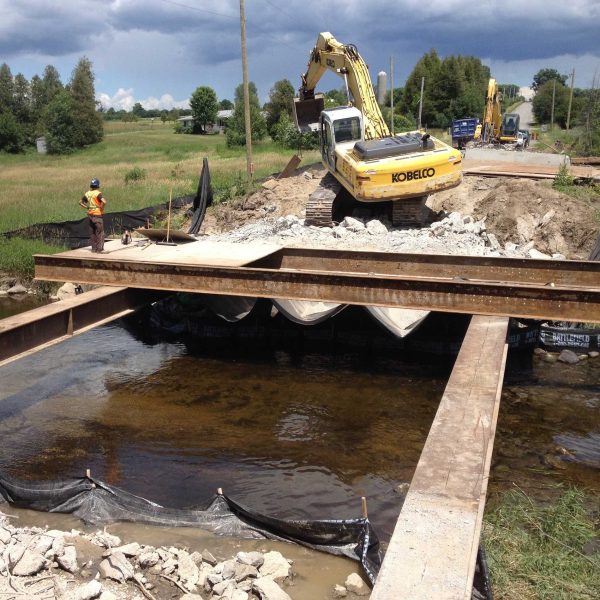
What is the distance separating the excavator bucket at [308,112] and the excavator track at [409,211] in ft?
17.2

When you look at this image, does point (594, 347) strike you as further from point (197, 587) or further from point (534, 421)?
point (197, 587)

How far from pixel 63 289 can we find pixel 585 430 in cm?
1136

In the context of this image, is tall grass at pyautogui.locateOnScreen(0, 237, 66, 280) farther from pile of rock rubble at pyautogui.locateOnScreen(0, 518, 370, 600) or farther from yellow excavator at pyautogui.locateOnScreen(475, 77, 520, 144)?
yellow excavator at pyautogui.locateOnScreen(475, 77, 520, 144)

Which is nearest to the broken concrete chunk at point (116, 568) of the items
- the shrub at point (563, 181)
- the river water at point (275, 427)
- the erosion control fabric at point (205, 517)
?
the river water at point (275, 427)

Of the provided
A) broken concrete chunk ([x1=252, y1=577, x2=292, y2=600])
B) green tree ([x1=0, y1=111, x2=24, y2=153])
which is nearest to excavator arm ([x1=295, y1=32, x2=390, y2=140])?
broken concrete chunk ([x1=252, y1=577, x2=292, y2=600])

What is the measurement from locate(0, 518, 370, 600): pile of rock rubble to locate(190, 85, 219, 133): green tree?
330 feet

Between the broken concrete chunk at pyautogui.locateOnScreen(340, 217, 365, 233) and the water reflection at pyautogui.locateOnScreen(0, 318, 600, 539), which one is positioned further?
the broken concrete chunk at pyautogui.locateOnScreen(340, 217, 365, 233)

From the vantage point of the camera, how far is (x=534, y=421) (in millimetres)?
8672

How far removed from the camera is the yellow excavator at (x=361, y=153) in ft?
47.8

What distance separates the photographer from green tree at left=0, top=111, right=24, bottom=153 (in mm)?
72938

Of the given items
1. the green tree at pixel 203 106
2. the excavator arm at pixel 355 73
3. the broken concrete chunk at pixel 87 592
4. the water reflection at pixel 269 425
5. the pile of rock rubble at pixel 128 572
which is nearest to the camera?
the broken concrete chunk at pixel 87 592

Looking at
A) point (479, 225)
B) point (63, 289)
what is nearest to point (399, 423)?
point (479, 225)

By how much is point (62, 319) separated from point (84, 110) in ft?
240

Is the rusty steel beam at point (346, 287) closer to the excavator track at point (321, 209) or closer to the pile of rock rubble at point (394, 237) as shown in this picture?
the pile of rock rubble at point (394, 237)
